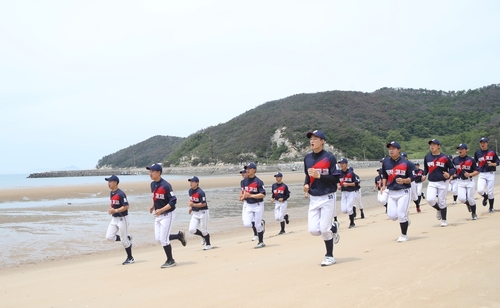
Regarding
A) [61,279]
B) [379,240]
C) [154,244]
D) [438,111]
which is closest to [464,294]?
[379,240]

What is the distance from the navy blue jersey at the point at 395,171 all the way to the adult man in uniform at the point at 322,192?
107 inches

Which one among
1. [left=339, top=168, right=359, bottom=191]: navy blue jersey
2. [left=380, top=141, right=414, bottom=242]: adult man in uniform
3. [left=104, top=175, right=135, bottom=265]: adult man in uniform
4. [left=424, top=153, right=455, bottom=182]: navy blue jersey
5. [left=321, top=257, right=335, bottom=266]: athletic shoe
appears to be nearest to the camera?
[left=321, top=257, right=335, bottom=266]: athletic shoe

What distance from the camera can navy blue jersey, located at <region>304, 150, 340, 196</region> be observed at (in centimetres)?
714

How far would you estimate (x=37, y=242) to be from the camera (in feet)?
50.1

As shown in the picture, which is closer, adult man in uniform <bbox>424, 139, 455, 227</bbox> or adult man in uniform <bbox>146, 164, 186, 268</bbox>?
adult man in uniform <bbox>146, 164, 186, 268</bbox>

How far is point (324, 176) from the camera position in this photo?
280 inches

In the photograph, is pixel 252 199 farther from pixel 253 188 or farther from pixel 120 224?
pixel 120 224

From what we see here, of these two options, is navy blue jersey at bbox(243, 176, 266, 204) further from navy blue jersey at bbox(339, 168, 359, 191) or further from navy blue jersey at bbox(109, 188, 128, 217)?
navy blue jersey at bbox(339, 168, 359, 191)

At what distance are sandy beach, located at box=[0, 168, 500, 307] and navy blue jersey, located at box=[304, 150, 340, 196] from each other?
126 cm

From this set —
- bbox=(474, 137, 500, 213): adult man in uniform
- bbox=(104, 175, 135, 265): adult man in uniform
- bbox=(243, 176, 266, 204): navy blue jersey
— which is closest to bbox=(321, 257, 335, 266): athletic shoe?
bbox=(243, 176, 266, 204): navy blue jersey

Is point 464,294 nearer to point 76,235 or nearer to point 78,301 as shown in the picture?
point 78,301

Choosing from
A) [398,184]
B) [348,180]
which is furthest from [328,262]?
[348,180]

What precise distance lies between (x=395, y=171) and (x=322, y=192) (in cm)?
298

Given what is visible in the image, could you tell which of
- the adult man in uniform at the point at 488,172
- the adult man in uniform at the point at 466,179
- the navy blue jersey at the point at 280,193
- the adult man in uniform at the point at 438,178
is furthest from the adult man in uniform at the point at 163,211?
the adult man in uniform at the point at 488,172
